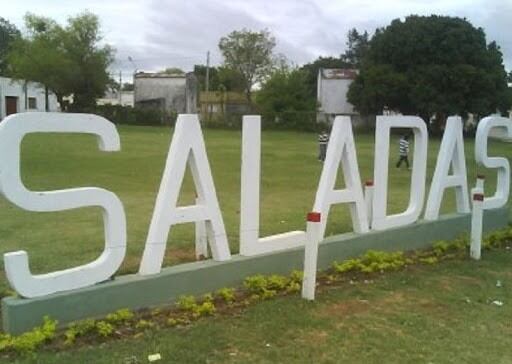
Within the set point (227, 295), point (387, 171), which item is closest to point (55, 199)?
point (227, 295)

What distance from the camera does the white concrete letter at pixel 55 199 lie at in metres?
4.63

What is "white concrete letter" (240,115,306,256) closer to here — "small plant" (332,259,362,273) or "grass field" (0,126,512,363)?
"grass field" (0,126,512,363)

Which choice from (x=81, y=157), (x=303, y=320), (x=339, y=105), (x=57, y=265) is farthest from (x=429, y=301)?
(x=339, y=105)

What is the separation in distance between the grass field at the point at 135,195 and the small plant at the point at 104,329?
5.53 feet

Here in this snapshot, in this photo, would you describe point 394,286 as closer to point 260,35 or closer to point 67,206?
point 67,206

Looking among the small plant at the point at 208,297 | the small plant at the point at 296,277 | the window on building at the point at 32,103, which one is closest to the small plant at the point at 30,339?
the small plant at the point at 208,297

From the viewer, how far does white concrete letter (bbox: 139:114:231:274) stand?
5.56m

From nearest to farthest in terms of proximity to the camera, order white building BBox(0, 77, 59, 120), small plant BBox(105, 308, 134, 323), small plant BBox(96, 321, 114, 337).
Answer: small plant BBox(96, 321, 114, 337) < small plant BBox(105, 308, 134, 323) < white building BBox(0, 77, 59, 120)

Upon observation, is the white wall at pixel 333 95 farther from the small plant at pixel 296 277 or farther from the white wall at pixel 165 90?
the small plant at pixel 296 277

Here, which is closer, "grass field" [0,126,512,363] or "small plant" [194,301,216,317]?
"grass field" [0,126,512,363]

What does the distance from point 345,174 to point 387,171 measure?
1010mm

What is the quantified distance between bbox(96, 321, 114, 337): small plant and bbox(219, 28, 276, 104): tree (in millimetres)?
62178

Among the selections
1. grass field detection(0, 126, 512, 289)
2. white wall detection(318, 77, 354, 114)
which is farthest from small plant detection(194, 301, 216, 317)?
white wall detection(318, 77, 354, 114)

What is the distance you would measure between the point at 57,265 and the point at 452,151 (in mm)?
4881
